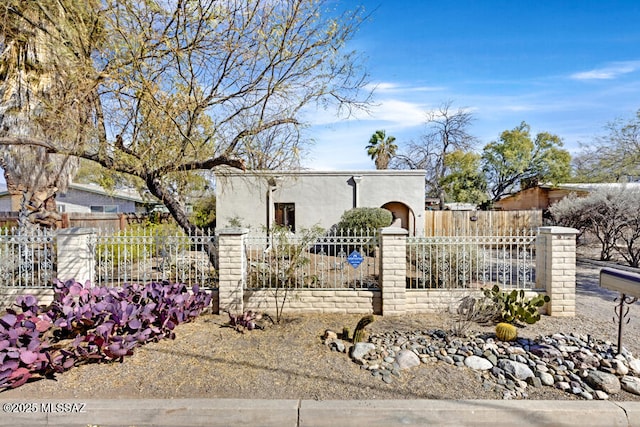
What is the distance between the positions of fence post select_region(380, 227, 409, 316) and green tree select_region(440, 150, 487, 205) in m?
21.2

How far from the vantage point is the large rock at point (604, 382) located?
348 centimetres

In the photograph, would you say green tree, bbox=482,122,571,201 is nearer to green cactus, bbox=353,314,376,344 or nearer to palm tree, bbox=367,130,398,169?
palm tree, bbox=367,130,398,169

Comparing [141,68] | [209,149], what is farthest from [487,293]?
[141,68]

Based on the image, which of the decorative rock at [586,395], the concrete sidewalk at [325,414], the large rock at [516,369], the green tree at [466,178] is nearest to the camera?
the concrete sidewalk at [325,414]

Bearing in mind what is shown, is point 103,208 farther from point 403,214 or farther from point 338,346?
point 338,346

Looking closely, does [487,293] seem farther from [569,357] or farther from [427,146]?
[427,146]

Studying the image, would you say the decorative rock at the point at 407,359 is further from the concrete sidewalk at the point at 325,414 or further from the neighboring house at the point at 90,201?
the neighboring house at the point at 90,201

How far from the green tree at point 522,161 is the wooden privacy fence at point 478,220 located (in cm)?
1160

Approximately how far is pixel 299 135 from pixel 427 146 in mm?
22992

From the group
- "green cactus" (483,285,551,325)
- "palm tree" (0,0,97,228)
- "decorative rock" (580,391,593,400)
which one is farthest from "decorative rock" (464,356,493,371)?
"palm tree" (0,0,97,228)

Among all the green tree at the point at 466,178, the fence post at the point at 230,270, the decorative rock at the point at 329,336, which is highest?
the green tree at the point at 466,178

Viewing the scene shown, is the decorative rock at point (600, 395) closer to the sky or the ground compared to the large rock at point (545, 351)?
closer to the ground

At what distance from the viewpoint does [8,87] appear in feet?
27.5

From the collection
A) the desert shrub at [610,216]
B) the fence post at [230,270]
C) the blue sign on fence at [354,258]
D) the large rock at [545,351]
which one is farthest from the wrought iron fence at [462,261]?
the desert shrub at [610,216]
